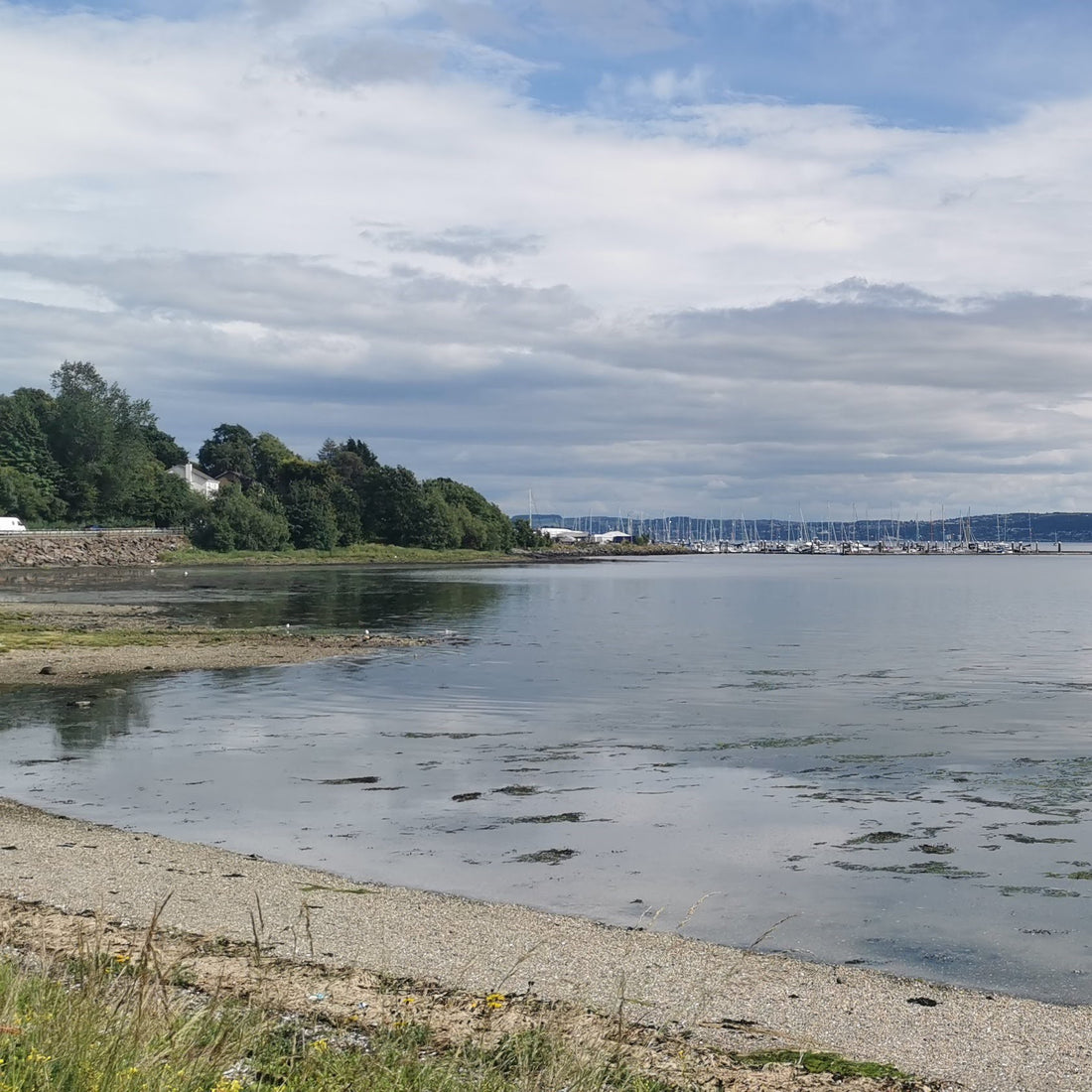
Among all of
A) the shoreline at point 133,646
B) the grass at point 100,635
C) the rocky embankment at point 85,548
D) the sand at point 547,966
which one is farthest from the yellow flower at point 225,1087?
the rocky embankment at point 85,548

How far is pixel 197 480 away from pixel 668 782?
583 feet

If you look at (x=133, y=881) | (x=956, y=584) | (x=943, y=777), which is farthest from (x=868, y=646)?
(x=956, y=584)

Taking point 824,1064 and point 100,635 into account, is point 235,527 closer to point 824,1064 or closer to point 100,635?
point 100,635

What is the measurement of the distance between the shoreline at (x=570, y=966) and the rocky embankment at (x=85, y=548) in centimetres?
12068

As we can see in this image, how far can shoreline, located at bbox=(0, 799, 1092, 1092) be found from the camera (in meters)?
10.1

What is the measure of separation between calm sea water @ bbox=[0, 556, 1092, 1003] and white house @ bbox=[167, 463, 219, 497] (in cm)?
13704

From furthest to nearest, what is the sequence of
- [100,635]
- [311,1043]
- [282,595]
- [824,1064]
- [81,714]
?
[282,595] < [100,635] < [81,714] < [824,1064] < [311,1043]

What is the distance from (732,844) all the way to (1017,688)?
2405 cm

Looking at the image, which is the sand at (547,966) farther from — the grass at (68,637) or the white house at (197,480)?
the white house at (197,480)

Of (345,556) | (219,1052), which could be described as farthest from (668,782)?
(345,556)

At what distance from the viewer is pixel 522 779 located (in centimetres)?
2375

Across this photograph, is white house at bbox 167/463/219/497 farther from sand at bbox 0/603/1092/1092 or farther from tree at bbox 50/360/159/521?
sand at bbox 0/603/1092/1092

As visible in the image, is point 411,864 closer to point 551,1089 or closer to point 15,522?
point 551,1089

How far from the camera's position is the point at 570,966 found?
12.3m
